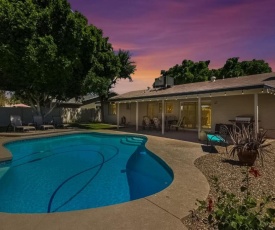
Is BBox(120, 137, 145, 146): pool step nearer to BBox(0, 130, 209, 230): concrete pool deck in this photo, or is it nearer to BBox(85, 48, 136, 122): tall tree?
BBox(85, 48, 136, 122): tall tree

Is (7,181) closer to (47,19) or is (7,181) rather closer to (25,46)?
(25,46)

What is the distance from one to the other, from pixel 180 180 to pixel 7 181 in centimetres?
594

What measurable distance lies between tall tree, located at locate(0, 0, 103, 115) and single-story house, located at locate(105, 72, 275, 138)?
5.99m

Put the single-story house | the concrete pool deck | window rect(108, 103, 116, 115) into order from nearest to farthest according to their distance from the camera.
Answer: the concrete pool deck, the single-story house, window rect(108, 103, 116, 115)

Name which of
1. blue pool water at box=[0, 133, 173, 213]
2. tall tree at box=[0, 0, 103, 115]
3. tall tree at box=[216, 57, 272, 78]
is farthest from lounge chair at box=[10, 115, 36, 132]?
tall tree at box=[216, 57, 272, 78]

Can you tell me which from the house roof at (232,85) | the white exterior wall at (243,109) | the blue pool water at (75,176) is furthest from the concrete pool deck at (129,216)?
the white exterior wall at (243,109)

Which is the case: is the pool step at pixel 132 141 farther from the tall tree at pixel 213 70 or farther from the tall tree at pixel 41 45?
the tall tree at pixel 213 70

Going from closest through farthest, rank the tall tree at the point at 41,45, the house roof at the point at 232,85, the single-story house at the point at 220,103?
the house roof at the point at 232,85, the single-story house at the point at 220,103, the tall tree at the point at 41,45

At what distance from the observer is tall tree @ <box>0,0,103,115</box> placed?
55.9 feet

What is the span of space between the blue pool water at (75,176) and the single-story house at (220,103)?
482 cm

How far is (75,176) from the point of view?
8828 mm

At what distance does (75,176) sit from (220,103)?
12.3 m

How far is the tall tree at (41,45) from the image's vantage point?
17.0 metres

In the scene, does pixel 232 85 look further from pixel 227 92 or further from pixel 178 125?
pixel 178 125
